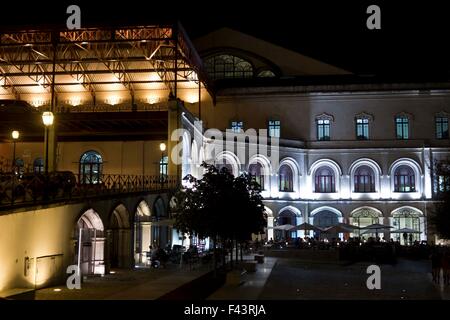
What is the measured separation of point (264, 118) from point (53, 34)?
21.6m

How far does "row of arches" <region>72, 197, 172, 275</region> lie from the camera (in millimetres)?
26578

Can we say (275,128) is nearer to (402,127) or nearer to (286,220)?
(286,220)

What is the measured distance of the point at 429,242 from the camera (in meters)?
50.9

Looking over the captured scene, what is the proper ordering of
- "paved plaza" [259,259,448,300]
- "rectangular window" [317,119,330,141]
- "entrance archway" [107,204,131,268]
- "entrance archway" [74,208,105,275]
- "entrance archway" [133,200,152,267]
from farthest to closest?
"rectangular window" [317,119,330,141] < "entrance archway" [133,200,152,267] < "entrance archway" [107,204,131,268] < "entrance archway" [74,208,105,275] < "paved plaza" [259,259,448,300]

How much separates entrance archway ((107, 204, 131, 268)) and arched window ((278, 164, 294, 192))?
23620 mm

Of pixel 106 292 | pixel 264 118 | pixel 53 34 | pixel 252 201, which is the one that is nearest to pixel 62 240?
pixel 106 292

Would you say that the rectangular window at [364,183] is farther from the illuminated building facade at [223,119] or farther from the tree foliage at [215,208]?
the tree foliage at [215,208]

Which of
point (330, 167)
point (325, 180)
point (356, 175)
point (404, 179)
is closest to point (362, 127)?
point (356, 175)

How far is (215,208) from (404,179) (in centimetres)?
2989

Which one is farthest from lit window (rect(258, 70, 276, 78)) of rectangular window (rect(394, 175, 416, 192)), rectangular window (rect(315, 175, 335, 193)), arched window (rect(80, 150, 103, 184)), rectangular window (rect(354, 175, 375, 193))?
arched window (rect(80, 150, 103, 184))

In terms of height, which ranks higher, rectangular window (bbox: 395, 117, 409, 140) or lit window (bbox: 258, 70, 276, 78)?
lit window (bbox: 258, 70, 276, 78)

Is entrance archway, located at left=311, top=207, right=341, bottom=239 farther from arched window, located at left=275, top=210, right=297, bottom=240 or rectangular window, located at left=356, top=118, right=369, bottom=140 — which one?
rectangular window, located at left=356, top=118, right=369, bottom=140

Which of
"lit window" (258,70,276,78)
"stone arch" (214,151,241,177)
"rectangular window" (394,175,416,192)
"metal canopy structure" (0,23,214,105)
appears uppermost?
"lit window" (258,70,276,78)

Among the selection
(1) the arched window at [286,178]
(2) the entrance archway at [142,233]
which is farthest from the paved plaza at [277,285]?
(1) the arched window at [286,178]
